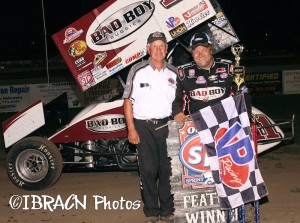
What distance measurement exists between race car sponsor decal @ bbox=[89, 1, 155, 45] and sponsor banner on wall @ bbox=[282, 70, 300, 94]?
12.7 meters

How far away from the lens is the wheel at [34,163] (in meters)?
6.82

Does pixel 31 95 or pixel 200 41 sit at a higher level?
pixel 200 41

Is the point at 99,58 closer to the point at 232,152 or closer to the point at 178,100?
the point at 178,100

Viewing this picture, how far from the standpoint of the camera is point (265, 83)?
18672 millimetres

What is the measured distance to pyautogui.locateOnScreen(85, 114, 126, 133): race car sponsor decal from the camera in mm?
6884

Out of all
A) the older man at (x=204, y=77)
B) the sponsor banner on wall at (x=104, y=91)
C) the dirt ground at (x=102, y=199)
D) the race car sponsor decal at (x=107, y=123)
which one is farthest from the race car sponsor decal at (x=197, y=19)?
the sponsor banner on wall at (x=104, y=91)

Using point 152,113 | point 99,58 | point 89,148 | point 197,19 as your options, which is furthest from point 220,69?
point 89,148

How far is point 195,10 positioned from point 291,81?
42.0ft

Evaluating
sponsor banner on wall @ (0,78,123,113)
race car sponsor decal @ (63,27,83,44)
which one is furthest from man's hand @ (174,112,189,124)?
sponsor banner on wall @ (0,78,123,113)

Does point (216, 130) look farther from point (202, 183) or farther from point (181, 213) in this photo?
point (181, 213)

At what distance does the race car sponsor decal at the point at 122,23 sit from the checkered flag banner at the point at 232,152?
2.44 m

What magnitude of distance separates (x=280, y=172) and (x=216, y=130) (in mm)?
3489

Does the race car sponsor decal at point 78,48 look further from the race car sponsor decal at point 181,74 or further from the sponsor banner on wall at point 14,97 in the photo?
the sponsor banner on wall at point 14,97

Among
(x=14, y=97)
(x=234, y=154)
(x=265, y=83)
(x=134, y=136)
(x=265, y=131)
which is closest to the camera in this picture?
(x=234, y=154)
